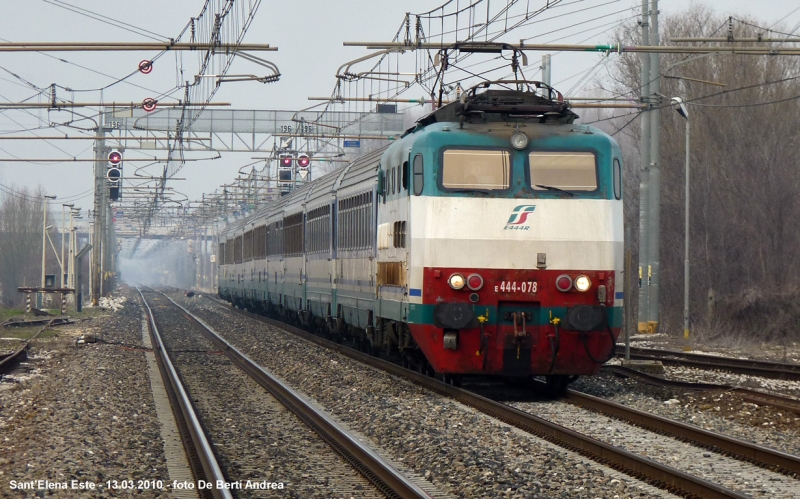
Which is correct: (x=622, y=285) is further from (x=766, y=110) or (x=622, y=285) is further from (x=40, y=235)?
(x=40, y=235)

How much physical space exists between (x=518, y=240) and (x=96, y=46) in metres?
8.19

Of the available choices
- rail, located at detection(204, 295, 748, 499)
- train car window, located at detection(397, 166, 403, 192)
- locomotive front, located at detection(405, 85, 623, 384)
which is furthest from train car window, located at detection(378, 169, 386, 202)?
rail, located at detection(204, 295, 748, 499)

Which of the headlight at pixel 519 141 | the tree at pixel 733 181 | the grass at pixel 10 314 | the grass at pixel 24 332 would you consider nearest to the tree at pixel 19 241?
the grass at pixel 10 314

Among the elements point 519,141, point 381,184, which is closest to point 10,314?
point 381,184

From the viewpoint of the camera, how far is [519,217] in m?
13.2

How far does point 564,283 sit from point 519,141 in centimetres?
189

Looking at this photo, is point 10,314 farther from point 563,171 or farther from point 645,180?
point 563,171

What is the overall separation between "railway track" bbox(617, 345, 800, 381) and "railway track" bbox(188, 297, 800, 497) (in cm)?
458

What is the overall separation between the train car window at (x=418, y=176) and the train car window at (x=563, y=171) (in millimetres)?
1386

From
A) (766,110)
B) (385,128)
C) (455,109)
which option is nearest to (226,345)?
(455,109)

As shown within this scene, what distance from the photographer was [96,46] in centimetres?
1711

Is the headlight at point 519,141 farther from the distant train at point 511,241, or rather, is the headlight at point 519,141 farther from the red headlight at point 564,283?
the red headlight at point 564,283

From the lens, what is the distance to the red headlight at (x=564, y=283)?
13103 millimetres

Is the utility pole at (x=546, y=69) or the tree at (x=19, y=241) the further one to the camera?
the tree at (x=19, y=241)
